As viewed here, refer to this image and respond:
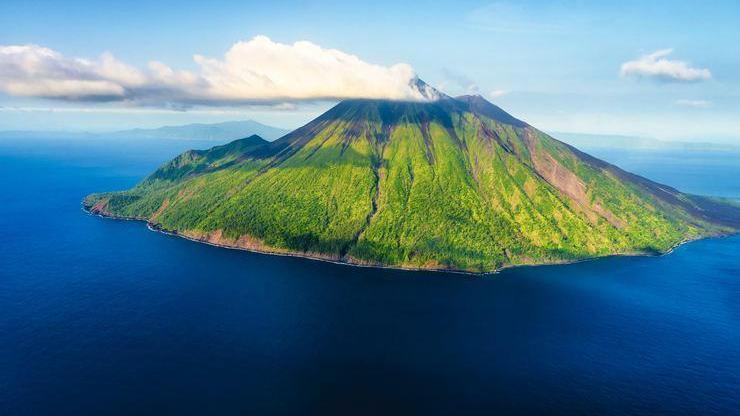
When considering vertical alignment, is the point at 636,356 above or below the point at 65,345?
above

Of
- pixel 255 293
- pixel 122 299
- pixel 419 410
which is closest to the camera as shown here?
pixel 419 410

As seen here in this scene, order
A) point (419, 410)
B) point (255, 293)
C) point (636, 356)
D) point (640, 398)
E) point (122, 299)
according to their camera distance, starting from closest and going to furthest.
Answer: point (419, 410) < point (640, 398) < point (636, 356) < point (122, 299) < point (255, 293)

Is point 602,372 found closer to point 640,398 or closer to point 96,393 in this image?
point 640,398

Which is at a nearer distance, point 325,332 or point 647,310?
point 325,332

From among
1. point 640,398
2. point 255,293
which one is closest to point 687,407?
point 640,398

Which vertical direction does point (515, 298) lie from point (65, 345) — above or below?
above

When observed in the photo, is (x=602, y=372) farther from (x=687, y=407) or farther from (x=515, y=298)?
(x=515, y=298)

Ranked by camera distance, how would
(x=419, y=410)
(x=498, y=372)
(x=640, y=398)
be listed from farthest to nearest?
(x=498, y=372), (x=640, y=398), (x=419, y=410)

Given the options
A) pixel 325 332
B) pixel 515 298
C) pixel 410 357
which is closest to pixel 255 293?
pixel 325 332

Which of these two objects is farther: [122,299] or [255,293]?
[255,293]
